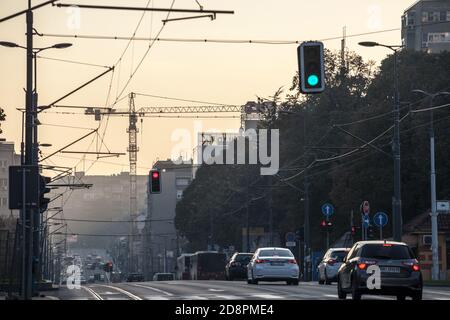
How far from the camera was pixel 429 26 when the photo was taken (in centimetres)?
14900

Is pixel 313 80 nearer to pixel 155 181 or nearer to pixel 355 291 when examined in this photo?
pixel 355 291

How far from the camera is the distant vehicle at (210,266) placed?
101 m

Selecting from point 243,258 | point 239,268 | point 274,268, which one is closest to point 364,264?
point 274,268

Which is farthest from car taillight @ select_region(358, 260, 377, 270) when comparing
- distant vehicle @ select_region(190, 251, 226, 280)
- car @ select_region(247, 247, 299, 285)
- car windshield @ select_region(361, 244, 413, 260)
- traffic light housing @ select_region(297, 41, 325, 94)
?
distant vehicle @ select_region(190, 251, 226, 280)

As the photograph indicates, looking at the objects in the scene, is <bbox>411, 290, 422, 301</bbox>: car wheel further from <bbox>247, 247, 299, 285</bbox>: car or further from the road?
<bbox>247, 247, 299, 285</bbox>: car

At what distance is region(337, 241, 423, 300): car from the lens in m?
32.8

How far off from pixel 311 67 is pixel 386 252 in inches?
210

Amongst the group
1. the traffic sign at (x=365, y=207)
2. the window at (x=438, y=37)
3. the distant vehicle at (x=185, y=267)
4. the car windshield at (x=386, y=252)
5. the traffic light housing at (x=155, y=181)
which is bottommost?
the distant vehicle at (x=185, y=267)

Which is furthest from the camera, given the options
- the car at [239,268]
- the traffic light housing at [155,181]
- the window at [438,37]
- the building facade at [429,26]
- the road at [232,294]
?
the window at [438,37]

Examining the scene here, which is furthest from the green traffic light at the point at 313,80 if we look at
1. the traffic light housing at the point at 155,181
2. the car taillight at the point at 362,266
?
the traffic light housing at the point at 155,181

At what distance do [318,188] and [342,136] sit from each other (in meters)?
4.16

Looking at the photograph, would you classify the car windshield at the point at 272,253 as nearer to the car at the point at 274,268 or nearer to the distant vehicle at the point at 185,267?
the car at the point at 274,268

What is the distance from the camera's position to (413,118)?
267 feet

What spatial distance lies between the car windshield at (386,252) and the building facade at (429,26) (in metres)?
115
